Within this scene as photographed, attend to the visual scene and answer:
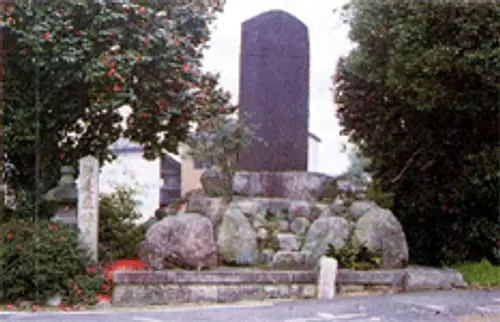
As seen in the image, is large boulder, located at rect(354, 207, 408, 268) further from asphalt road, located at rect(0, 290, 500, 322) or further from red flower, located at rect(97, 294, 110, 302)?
red flower, located at rect(97, 294, 110, 302)

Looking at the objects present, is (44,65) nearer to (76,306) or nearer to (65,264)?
(65,264)

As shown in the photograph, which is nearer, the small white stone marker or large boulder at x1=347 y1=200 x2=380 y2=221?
the small white stone marker

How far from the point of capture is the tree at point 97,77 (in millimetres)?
9445

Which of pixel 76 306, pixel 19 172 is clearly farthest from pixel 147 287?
pixel 19 172

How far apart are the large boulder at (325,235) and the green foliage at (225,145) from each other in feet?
5.01

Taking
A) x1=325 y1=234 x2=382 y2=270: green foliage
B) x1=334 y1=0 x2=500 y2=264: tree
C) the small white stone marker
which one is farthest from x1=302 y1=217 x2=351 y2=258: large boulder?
x1=334 y1=0 x2=500 y2=264: tree

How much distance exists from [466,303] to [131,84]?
5.84 meters

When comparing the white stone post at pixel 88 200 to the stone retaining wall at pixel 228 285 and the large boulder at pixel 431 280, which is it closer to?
the stone retaining wall at pixel 228 285

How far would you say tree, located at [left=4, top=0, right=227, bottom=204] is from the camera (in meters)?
9.45

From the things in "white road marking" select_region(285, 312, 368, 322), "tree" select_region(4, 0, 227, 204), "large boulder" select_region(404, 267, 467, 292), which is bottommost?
"white road marking" select_region(285, 312, 368, 322)

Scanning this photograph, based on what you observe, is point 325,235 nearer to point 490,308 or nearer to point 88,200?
point 490,308

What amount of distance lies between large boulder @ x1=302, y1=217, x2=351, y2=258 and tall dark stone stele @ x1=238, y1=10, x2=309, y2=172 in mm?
1653

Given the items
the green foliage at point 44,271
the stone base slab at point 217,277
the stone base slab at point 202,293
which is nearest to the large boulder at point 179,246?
the stone base slab at point 217,277

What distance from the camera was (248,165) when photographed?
10945mm
